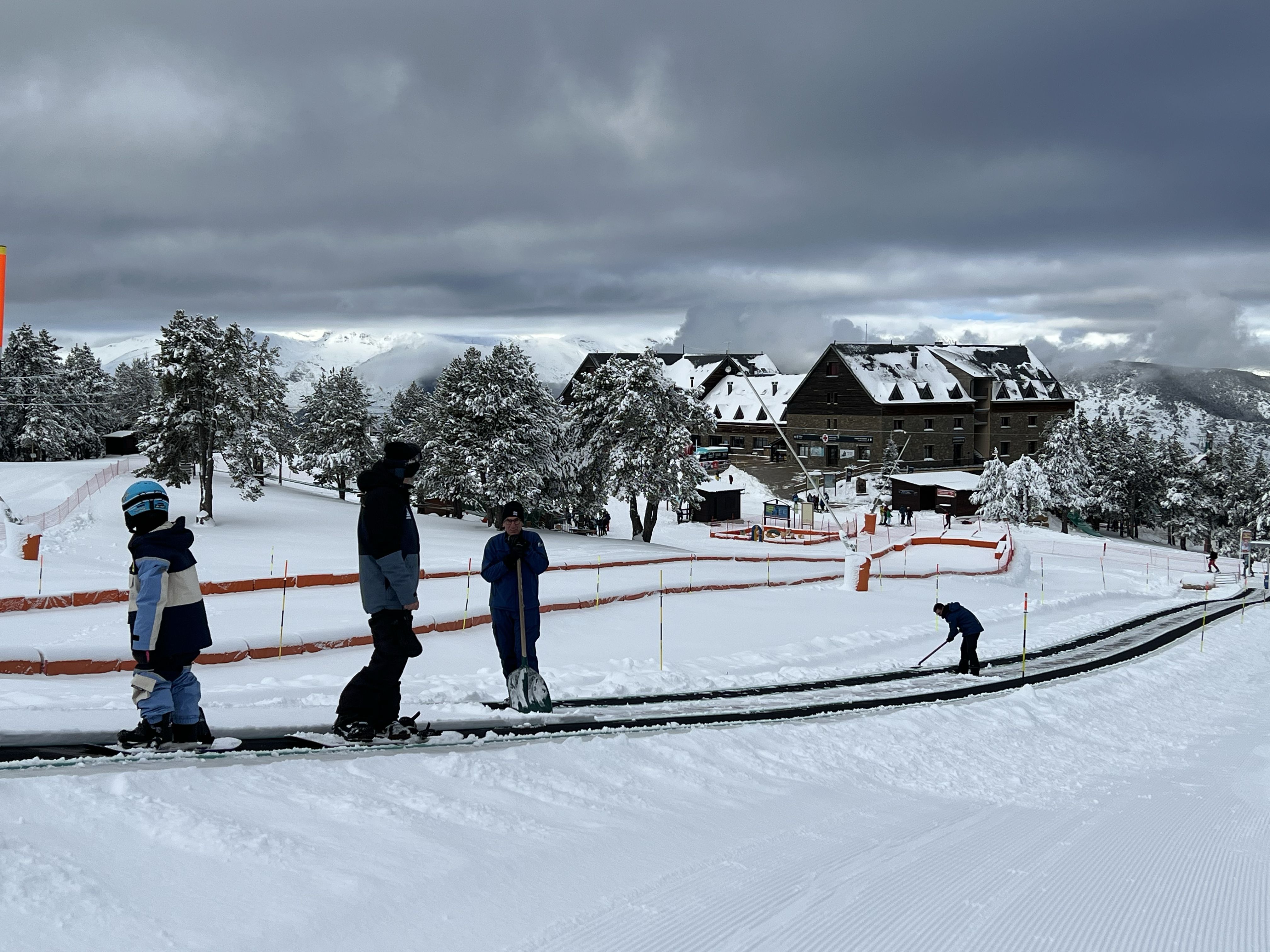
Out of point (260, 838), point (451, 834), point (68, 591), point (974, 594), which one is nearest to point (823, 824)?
point (451, 834)

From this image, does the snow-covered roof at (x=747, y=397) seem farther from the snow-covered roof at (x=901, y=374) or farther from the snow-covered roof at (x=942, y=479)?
the snow-covered roof at (x=942, y=479)

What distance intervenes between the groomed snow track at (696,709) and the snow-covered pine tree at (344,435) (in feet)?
172

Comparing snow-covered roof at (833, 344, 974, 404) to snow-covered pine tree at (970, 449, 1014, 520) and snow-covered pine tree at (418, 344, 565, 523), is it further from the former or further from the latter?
snow-covered pine tree at (418, 344, 565, 523)

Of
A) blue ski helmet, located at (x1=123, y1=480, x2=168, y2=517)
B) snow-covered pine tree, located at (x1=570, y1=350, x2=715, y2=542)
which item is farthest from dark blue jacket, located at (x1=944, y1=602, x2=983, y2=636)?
snow-covered pine tree, located at (x1=570, y1=350, x2=715, y2=542)

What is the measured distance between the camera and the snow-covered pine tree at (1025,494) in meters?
69.1

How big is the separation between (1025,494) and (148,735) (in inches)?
2799

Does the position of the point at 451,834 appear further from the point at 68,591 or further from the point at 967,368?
the point at 967,368

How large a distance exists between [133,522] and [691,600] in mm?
17869

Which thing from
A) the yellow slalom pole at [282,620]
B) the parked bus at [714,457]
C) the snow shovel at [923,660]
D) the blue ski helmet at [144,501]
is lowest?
the snow shovel at [923,660]

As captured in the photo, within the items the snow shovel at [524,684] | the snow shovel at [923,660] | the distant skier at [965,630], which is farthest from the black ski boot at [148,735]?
the snow shovel at [923,660]

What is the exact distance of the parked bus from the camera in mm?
90000

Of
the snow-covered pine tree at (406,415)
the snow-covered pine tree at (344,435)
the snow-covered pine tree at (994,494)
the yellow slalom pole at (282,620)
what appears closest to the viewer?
the yellow slalom pole at (282,620)

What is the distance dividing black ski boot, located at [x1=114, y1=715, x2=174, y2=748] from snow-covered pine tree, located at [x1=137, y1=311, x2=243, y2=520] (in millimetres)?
34673

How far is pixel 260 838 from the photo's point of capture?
183 inches
